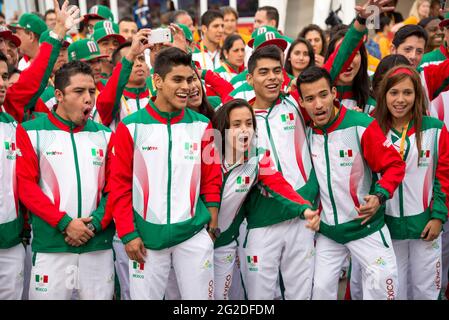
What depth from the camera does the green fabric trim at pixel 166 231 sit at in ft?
14.9

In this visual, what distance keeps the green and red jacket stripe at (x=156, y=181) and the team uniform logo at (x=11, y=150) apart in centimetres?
76

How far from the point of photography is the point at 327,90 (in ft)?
16.8

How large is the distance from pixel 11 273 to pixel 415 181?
317 cm

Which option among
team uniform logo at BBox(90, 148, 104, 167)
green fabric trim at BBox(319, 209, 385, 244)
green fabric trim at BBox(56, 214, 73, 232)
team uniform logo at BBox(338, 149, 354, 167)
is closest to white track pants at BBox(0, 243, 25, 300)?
green fabric trim at BBox(56, 214, 73, 232)

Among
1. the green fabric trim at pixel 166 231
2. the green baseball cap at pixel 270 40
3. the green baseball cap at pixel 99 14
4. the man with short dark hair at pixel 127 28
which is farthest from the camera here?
the green baseball cap at pixel 99 14

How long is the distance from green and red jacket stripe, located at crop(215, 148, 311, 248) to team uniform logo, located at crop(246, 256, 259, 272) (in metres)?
0.21

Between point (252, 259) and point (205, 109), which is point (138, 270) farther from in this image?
point (205, 109)

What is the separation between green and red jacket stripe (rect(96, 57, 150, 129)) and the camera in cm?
542

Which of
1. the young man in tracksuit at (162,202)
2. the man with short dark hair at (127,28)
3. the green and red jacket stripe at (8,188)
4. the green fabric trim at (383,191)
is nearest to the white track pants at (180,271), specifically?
the young man in tracksuit at (162,202)

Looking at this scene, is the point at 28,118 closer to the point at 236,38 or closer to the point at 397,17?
the point at 236,38

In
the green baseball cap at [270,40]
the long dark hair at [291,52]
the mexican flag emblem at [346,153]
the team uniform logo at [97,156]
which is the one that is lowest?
the mexican flag emblem at [346,153]

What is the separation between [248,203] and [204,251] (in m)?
0.78

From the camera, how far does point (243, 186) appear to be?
200 inches

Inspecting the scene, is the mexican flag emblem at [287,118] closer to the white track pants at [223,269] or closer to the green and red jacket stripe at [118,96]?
the white track pants at [223,269]
